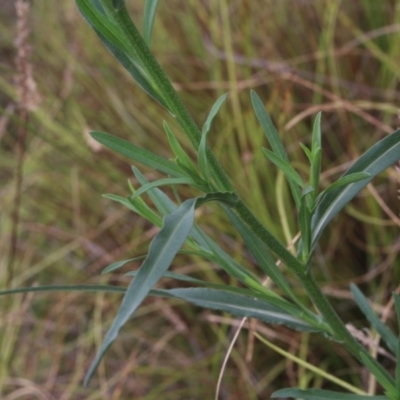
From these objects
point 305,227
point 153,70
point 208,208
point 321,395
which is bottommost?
point 208,208

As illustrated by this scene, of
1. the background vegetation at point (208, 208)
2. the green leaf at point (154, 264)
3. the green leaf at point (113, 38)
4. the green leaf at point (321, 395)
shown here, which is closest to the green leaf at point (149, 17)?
the green leaf at point (113, 38)

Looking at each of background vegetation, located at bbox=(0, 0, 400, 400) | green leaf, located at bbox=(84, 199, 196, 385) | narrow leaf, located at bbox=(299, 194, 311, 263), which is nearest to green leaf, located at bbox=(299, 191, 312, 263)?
narrow leaf, located at bbox=(299, 194, 311, 263)

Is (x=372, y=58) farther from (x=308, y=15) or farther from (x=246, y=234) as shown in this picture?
(x=246, y=234)

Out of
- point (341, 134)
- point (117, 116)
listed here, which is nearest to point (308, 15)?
point (341, 134)

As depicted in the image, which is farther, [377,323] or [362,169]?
[377,323]

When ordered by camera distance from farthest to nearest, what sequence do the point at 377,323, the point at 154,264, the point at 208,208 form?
1. the point at 208,208
2. the point at 377,323
3. the point at 154,264

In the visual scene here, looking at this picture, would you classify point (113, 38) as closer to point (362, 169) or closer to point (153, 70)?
point (153, 70)

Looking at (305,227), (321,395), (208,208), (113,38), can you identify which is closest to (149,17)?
(113,38)
